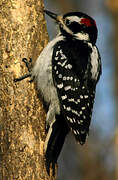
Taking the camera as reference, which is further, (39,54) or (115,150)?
(115,150)

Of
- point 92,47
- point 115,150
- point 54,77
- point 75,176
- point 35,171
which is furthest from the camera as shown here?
point 75,176

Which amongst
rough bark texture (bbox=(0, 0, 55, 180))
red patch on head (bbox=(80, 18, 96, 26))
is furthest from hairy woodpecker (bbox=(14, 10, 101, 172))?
red patch on head (bbox=(80, 18, 96, 26))

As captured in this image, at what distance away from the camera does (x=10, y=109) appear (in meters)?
4.18

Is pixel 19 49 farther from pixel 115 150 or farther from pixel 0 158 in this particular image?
pixel 115 150

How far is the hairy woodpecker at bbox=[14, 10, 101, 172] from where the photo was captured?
4.28 m

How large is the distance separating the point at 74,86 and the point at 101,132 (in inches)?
187

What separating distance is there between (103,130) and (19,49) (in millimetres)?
5071

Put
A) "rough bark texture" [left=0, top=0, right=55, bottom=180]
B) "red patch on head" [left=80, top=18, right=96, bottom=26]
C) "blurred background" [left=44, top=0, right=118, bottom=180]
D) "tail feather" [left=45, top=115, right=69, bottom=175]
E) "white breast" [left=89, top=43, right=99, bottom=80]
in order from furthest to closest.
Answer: "blurred background" [left=44, top=0, right=118, bottom=180] → "red patch on head" [left=80, top=18, right=96, bottom=26] → "white breast" [left=89, top=43, right=99, bottom=80] → "tail feather" [left=45, top=115, right=69, bottom=175] → "rough bark texture" [left=0, top=0, right=55, bottom=180]

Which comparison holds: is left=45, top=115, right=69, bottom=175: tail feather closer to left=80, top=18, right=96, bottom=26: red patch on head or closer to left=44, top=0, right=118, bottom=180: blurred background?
left=80, top=18, right=96, bottom=26: red patch on head

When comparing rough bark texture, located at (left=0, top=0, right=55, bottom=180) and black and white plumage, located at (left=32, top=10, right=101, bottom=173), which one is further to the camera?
black and white plumage, located at (left=32, top=10, right=101, bottom=173)

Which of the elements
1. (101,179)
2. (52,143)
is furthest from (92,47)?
(101,179)

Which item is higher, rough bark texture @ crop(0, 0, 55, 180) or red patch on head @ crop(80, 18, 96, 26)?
red patch on head @ crop(80, 18, 96, 26)

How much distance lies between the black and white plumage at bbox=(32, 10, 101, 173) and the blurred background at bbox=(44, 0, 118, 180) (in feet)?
13.1

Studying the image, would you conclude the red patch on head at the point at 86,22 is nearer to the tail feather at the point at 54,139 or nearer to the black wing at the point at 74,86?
the black wing at the point at 74,86
